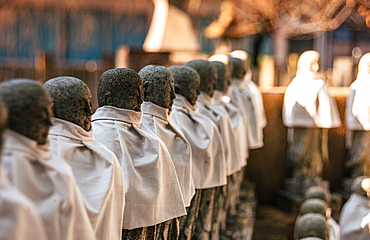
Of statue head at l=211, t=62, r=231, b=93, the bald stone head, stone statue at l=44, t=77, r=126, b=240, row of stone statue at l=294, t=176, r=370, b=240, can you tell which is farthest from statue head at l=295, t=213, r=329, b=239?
stone statue at l=44, t=77, r=126, b=240

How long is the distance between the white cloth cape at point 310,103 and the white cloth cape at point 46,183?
487 cm

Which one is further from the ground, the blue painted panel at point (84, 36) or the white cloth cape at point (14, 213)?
the blue painted panel at point (84, 36)

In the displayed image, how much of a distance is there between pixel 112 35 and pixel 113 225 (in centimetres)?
1445

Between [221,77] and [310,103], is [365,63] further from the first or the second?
[221,77]

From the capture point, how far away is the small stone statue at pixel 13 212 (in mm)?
1365

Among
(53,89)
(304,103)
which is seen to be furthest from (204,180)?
(304,103)

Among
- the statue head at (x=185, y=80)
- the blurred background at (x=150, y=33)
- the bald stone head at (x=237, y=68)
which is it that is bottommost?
the statue head at (x=185, y=80)

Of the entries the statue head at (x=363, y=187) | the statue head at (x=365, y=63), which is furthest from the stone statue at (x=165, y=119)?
the statue head at (x=365, y=63)

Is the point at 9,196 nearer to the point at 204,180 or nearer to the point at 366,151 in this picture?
the point at 204,180

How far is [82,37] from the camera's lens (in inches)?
611

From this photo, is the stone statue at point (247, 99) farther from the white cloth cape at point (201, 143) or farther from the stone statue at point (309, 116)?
the white cloth cape at point (201, 143)

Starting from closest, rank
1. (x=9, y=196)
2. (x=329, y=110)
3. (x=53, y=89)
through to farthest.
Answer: (x=9, y=196) < (x=53, y=89) < (x=329, y=110)

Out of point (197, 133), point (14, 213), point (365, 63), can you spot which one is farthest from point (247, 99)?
point (14, 213)

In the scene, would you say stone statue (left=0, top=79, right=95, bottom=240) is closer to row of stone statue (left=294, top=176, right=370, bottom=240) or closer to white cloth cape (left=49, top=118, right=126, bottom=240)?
white cloth cape (left=49, top=118, right=126, bottom=240)
